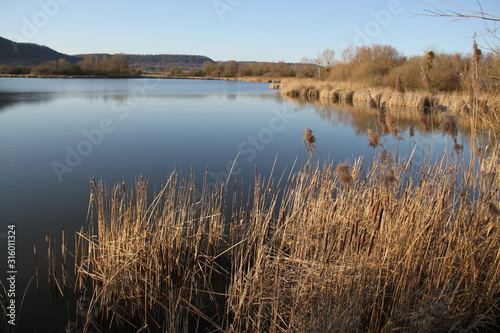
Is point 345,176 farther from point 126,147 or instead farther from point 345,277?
point 126,147

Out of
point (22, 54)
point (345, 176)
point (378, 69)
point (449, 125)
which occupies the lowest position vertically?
point (345, 176)

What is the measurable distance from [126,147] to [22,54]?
78.1 metres

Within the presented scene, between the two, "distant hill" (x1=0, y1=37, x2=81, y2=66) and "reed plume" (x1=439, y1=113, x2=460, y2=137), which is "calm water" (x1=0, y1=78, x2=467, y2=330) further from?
"distant hill" (x1=0, y1=37, x2=81, y2=66)

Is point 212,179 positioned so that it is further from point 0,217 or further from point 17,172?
point 17,172

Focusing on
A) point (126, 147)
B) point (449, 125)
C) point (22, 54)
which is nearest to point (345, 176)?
point (449, 125)

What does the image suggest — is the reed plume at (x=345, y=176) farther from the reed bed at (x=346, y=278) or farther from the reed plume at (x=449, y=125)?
the reed plume at (x=449, y=125)

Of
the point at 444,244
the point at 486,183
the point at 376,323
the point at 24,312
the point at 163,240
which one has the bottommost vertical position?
the point at 24,312

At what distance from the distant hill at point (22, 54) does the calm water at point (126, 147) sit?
149 ft

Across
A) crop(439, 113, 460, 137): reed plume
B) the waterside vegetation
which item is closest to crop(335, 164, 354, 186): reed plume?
the waterside vegetation

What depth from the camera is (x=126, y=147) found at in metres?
7.85

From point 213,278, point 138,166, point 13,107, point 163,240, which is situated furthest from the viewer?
point 13,107

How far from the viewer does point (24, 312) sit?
278cm

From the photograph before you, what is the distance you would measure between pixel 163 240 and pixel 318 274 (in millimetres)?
1336

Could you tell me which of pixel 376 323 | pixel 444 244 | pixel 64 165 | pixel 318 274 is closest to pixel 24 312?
pixel 318 274
